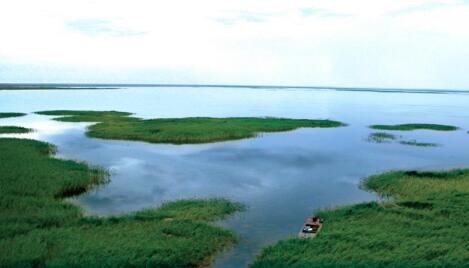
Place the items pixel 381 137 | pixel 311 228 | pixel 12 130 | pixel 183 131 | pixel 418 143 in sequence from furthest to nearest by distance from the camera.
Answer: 1. pixel 381 137
2. pixel 12 130
3. pixel 183 131
4. pixel 418 143
5. pixel 311 228

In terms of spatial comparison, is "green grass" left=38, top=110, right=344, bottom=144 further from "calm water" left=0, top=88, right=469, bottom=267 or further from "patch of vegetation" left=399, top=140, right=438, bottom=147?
"patch of vegetation" left=399, top=140, right=438, bottom=147

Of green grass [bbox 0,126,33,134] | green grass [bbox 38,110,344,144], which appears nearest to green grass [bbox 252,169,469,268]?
green grass [bbox 38,110,344,144]

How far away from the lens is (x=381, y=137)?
172ft

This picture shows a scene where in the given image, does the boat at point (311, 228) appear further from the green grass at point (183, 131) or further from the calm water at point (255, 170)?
the green grass at point (183, 131)

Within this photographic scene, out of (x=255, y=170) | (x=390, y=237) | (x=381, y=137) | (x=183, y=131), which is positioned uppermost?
Answer: (x=183, y=131)

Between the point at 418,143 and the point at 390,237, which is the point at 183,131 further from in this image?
the point at 390,237

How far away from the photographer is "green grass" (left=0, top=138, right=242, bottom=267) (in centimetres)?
1473

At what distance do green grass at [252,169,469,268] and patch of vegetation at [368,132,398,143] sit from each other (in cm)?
2622

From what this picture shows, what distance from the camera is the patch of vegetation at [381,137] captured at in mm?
50550

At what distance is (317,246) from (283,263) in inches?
73.9

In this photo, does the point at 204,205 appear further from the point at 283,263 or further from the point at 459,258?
the point at 459,258

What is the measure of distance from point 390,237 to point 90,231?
11.9 meters

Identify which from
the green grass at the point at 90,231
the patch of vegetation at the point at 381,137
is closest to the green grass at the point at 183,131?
the patch of vegetation at the point at 381,137

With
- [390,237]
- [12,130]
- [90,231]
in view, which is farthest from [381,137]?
[12,130]
